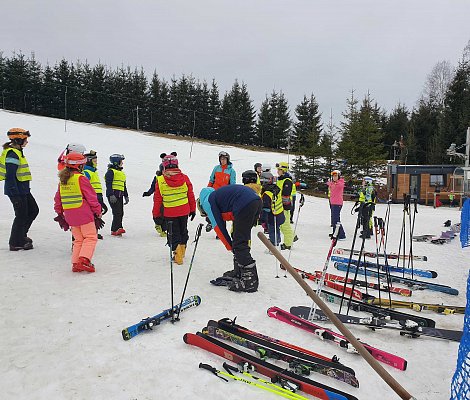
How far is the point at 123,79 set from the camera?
4500 cm

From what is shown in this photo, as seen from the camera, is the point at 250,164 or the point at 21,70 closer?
the point at 250,164

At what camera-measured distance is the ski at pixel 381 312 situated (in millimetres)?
4031

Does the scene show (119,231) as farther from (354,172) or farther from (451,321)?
(354,172)

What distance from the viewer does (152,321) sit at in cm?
366

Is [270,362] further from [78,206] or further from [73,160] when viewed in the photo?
[73,160]

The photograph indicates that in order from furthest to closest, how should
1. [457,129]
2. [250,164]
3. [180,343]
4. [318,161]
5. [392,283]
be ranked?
[457,129]
[250,164]
[318,161]
[392,283]
[180,343]

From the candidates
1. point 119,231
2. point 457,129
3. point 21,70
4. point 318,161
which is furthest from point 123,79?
point 119,231

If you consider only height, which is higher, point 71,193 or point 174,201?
point 71,193

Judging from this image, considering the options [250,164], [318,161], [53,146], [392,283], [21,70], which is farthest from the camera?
[21,70]

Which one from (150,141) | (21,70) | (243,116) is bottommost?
(150,141)

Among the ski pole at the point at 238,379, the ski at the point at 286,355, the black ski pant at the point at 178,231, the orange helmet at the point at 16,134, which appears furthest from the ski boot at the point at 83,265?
the ski pole at the point at 238,379

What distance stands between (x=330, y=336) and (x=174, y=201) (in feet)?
11.7

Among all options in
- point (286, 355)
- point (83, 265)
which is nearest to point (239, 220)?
point (286, 355)

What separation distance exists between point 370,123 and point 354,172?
3576 mm
